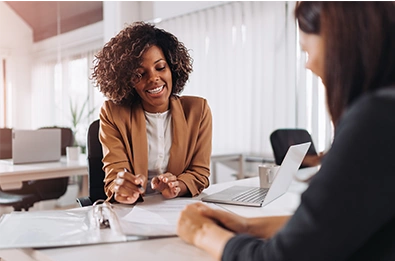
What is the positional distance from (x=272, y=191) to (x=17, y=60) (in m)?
5.38

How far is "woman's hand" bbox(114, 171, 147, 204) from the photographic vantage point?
1192 millimetres

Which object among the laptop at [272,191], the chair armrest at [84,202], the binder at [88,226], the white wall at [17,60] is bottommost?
the chair armrest at [84,202]

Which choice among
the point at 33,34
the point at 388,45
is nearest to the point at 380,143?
the point at 388,45

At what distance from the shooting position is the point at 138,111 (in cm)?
149

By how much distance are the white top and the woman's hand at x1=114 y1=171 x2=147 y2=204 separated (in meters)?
0.28

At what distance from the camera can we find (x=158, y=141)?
1522 mm

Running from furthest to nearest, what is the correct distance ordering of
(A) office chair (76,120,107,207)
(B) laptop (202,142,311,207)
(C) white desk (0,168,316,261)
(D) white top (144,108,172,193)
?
(A) office chair (76,120,107,207) → (D) white top (144,108,172,193) → (B) laptop (202,142,311,207) → (C) white desk (0,168,316,261)

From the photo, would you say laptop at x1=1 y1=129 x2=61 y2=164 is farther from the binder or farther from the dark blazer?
the dark blazer

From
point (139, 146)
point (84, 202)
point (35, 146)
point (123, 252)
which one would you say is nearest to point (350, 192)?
point (123, 252)

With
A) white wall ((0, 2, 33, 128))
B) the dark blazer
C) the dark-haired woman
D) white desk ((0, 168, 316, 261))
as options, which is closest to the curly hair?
white desk ((0, 168, 316, 261))

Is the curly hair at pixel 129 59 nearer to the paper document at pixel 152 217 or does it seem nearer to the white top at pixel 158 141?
the white top at pixel 158 141

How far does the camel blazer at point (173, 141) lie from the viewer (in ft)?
4.58

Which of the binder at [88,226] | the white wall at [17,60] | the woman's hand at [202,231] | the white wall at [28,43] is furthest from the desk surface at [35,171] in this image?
the white wall at [17,60]

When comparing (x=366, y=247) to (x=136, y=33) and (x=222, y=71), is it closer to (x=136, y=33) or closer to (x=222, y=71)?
(x=136, y=33)
